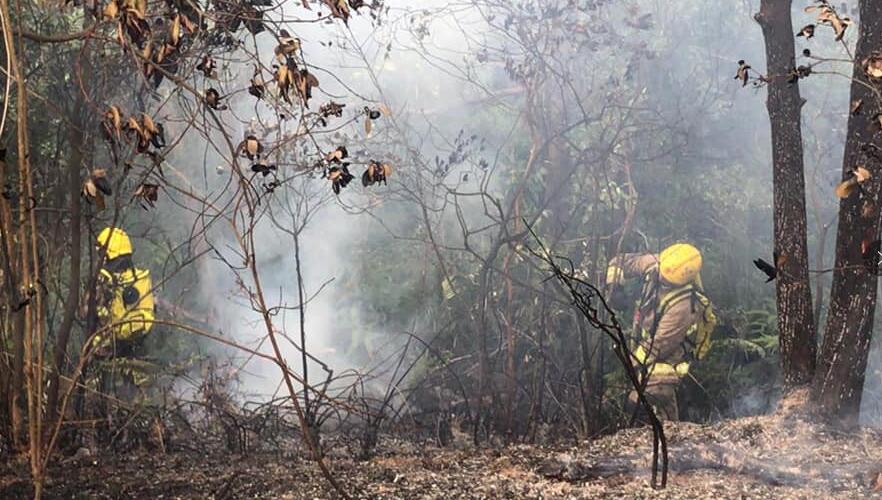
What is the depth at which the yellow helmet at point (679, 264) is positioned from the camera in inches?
309

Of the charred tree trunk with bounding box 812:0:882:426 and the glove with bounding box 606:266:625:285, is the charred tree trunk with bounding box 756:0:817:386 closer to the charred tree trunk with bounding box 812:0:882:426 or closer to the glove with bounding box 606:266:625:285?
the charred tree trunk with bounding box 812:0:882:426

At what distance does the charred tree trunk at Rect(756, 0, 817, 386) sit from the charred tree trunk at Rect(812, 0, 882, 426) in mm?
197

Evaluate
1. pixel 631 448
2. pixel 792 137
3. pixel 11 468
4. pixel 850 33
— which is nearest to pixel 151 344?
pixel 11 468

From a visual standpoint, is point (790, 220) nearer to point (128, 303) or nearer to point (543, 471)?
point (543, 471)

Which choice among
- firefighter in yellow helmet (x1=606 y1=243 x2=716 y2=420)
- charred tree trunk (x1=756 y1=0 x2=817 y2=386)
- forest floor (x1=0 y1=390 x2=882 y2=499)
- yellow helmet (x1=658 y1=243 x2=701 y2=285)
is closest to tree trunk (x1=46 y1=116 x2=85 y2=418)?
forest floor (x1=0 y1=390 x2=882 y2=499)

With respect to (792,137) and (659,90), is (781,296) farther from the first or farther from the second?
(659,90)

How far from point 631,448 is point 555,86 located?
18.2 ft

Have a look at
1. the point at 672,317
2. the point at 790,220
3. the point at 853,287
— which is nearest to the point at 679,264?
the point at 672,317

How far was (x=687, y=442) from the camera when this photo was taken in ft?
17.4

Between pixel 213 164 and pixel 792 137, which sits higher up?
pixel 213 164

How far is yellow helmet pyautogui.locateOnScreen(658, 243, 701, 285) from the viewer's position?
25.8ft

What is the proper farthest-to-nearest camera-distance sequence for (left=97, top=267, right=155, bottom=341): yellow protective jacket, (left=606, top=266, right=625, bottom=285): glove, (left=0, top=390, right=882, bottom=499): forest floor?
(left=606, top=266, right=625, bottom=285): glove → (left=97, top=267, right=155, bottom=341): yellow protective jacket → (left=0, top=390, right=882, bottom=499): forest floor

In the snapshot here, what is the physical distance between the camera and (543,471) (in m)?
4.85

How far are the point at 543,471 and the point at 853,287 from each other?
226 cm
